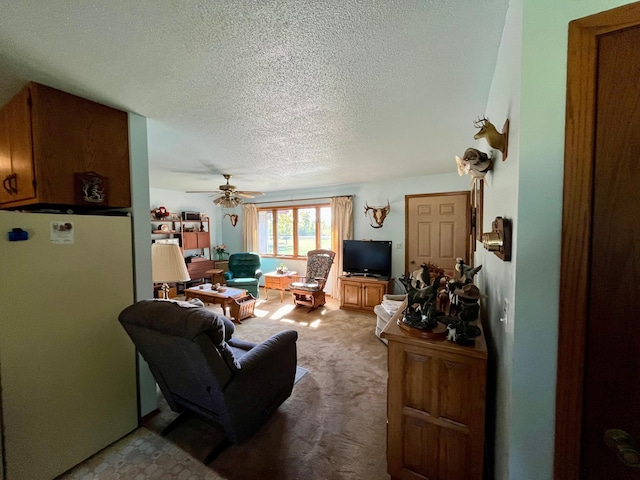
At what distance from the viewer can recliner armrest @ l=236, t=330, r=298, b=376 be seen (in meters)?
1.60

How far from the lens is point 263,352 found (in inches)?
68.7

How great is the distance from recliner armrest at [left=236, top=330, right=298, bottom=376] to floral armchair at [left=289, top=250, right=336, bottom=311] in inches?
101

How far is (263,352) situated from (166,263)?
120cm

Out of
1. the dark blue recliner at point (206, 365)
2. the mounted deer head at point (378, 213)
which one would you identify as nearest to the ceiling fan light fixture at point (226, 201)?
the dark blue recliner at point (206, 365)

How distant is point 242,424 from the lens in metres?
1.64

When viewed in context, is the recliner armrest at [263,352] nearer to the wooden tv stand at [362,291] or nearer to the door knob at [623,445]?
the door knob at [623,445]

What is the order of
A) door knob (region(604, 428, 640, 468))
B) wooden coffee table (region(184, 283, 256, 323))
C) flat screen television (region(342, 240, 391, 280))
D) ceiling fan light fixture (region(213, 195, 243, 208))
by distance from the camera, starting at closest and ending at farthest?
door knob (region(604, 428, 640, 468))
ceiling fan light fixture (region(213, 195, 243, 208))
wooden coffee table (region(184, 283, 256, 323))
flat screen television (region(342, 240, 391, 280))

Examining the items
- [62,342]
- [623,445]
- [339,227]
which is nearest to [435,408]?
[623,445]

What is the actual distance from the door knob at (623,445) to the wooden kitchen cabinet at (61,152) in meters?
2.71

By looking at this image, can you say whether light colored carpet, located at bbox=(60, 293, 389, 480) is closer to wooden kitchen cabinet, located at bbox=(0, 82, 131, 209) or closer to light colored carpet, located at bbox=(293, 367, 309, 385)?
light colored carpet, located at bbox=(293, 367, 309, 385)

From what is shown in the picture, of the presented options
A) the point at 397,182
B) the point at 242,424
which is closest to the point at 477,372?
the point at 242,424

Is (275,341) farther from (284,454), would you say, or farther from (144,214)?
(144,214)

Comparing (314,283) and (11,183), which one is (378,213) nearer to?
(314,283)

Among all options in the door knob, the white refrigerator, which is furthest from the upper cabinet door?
the door knob
